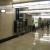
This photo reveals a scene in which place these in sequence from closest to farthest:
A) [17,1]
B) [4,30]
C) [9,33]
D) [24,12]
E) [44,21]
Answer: [4,30] < [9,33] < [17,1] < [24,12] < [44,21]

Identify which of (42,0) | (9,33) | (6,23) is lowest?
(9,33)

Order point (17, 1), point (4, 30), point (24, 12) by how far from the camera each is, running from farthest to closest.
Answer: point (24, 12)
point (17, 1)
point (4, 30)

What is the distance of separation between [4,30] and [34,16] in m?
8.34

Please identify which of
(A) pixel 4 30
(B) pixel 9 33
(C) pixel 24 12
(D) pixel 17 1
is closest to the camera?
(A) pixel 4 30

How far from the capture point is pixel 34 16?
19.3 meters

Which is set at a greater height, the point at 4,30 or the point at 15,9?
the point at 15,9

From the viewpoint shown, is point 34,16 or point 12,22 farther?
point 34,16

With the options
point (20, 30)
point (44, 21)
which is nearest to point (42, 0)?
point (20, 30)

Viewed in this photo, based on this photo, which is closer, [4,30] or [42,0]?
[4,30]

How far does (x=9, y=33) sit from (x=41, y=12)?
8.25 m

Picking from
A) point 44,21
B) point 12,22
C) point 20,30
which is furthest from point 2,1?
point 44,21

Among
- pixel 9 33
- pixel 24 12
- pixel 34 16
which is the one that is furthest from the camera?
pixel 34 16

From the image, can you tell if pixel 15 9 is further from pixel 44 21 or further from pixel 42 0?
pixel 44 21

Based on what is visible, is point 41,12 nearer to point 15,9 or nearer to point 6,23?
point 15,9
